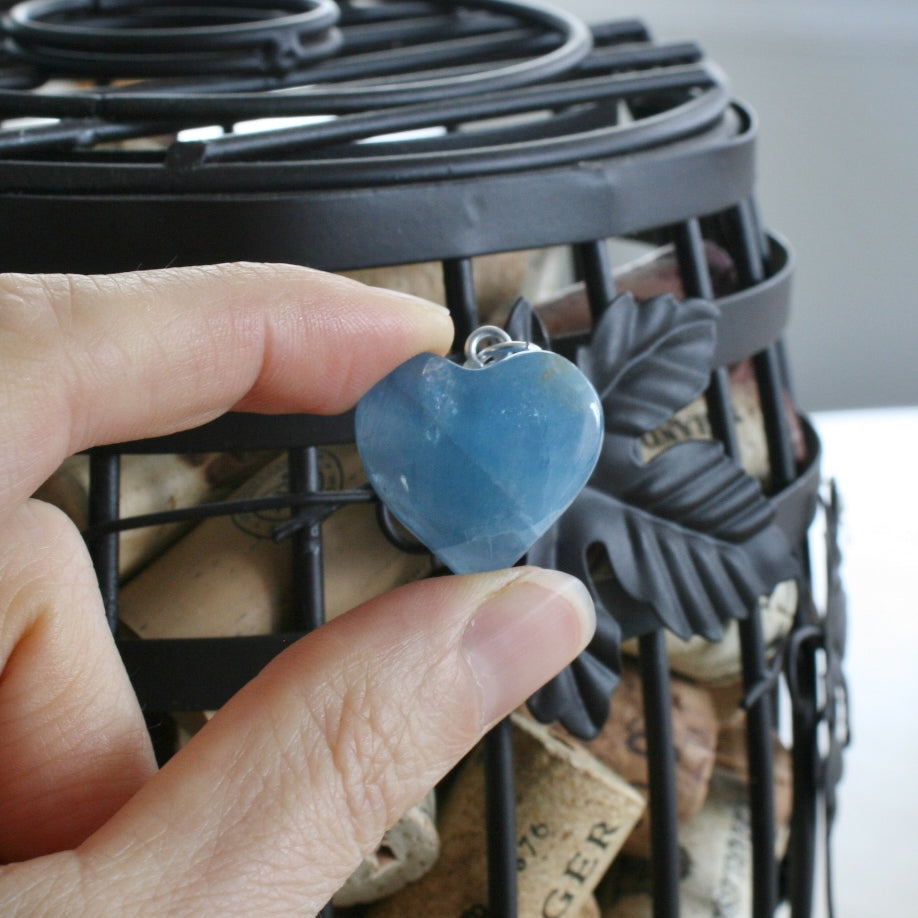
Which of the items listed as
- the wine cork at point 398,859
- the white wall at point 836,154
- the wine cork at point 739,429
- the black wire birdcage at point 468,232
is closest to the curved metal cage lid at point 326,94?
the black wire birdcage at point 468,232

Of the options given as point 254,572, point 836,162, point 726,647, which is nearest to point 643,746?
point 726,647

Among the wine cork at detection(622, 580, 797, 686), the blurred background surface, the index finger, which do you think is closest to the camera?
the index finger

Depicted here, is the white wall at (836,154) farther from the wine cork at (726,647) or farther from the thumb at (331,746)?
the thumb at (331,746)

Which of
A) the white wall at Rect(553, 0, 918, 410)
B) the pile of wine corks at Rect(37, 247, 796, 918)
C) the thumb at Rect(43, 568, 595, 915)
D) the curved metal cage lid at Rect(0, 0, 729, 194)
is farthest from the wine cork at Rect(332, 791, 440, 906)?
the white wall at Rect(553, 0, 918, 410)

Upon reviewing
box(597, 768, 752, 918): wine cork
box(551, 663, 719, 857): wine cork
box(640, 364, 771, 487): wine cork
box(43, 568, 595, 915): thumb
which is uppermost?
box(43, 568, 595, 915): thumb

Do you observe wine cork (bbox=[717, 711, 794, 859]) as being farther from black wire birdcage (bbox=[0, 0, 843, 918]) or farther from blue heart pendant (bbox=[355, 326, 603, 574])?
blue heart pendant (bbox=[355, 326, 603, 574])

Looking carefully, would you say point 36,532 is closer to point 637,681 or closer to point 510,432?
point 510,432

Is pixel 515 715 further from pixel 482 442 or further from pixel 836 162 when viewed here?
pixel 836 162
